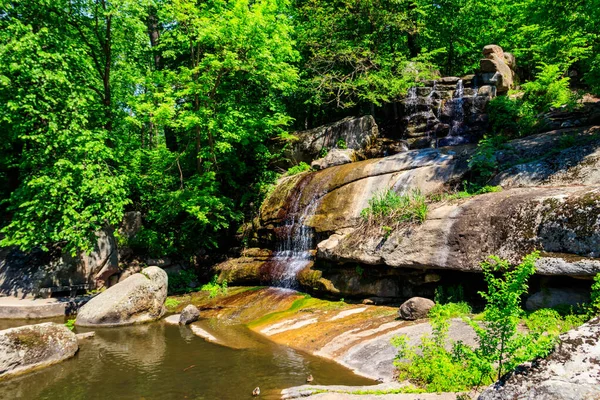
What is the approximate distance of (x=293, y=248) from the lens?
13781 millimetres

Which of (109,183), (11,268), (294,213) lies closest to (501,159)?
(294,213)

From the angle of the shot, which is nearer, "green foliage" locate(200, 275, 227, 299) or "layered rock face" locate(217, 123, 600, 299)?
"layered rock face" locate(217, 123, 600, 299)

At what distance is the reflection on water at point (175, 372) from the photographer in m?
6.27

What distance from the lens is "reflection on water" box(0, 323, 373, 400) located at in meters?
6.27

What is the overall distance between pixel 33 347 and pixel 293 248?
801 cm

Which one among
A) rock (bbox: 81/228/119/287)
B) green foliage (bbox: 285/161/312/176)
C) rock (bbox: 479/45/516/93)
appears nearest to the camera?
rock (bbox: 81/228/119/287)

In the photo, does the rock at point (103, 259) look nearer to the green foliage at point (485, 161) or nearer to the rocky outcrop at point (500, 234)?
the rocky outcrop at point (500, 234)

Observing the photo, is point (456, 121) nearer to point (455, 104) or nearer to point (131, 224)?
point (455, 104)

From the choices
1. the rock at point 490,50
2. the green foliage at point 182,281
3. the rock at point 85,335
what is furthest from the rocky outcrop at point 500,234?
the rock at point 490,50

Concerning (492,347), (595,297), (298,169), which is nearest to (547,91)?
(595,297)

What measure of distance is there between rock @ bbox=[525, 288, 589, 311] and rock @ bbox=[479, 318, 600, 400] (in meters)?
4.03

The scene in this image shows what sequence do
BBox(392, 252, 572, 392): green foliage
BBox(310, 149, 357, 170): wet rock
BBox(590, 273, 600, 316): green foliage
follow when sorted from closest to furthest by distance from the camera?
1. BBox(392, 252, 572, 392): green foliage
2. BBox(590, 273, 600, 316): green foliage
3. BBox(310, 149, 357, 170): wet rock

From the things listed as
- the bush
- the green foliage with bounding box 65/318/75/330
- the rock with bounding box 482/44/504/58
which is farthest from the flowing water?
the rock with bounding box 482/44/504/58

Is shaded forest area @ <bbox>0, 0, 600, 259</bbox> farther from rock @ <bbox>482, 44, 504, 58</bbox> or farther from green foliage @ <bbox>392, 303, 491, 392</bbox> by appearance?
green foliage @ <bbox>392, 303, 491, 392</bbox>
